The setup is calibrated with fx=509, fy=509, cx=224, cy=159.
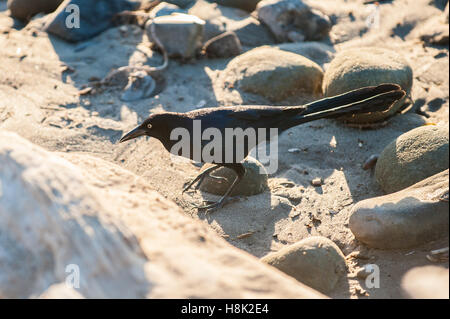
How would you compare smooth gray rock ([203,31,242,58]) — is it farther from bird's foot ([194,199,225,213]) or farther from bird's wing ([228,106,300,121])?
bird's foot ([194,199,225,213])

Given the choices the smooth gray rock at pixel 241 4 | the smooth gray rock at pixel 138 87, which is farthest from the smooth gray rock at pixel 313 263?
the smooth gray rock at pixel 241 4

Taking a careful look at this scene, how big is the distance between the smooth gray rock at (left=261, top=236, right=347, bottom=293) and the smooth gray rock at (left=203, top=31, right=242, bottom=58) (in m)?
3.92

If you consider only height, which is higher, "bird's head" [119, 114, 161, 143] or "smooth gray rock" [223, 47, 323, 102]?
"bird's head" [119, 114, 161, 143]

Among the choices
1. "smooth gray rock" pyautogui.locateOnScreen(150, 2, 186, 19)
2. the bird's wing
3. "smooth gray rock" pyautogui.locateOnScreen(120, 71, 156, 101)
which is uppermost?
the bird's wing

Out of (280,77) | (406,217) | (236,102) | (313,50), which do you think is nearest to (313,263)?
(406,217)

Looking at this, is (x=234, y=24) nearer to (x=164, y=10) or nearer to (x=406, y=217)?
(x=164, y=10)

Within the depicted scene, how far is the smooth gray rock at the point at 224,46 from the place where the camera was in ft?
21.9

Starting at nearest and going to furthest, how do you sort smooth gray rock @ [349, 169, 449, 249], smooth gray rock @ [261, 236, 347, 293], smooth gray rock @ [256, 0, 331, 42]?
smooth gray rock @ [349, 169, 449, 249] → smooth gray rock @ [261, 236, 347, 293] → smooth gray rock @ [256, 0, 331, 42]

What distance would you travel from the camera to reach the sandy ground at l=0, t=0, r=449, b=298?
395 cm

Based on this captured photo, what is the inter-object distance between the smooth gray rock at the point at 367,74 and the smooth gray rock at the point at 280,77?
0.38m

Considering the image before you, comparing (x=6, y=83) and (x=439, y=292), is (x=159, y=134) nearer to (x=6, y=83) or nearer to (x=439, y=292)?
(x=439, y=292)

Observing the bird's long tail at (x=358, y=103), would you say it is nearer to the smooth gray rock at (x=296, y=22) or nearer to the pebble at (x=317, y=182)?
the pebble at (x=317, y=182)

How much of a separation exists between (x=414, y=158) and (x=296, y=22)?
12.8ft

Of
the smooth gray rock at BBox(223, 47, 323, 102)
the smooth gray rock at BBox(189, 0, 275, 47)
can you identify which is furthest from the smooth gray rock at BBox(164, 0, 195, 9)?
the smooth gray rock at BBox(223, 47, 323, 102)
